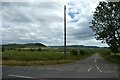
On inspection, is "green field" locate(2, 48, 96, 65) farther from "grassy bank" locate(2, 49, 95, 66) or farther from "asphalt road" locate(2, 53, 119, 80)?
"asphalt road" locate(2, 53, 119, 80)

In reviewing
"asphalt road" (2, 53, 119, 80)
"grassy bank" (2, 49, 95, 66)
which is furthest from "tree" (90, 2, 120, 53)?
"asphalt road" (2, 53, 119, 80)

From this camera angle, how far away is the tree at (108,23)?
52.0 metres

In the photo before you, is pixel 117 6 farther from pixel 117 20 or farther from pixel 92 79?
pixel 92 79

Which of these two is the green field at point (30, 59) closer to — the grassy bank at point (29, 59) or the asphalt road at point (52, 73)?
the grassy bank at point (29, 59)

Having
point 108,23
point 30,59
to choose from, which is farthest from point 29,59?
point 108,23

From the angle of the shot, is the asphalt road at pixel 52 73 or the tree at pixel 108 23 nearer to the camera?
the asphalt road at pixel 52 73

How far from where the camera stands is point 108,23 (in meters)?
53.7

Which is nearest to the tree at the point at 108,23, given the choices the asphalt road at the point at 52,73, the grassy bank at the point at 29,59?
the grassy bank at the point at 29,59

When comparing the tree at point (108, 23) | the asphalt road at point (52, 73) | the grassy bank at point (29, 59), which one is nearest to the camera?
the asphalt road at point (52, 73)

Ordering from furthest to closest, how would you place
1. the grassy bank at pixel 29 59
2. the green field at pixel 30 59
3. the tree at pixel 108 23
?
the tree at pixel 108 23 → the green field at pixel 30 59 → the grassy bank at pixel 29 59

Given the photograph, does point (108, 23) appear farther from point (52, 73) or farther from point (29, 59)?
point (52, 73)

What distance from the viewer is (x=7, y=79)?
613 inches

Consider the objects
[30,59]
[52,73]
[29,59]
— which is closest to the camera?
[52,73]

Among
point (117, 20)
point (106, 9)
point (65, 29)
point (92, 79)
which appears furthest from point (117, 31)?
point (92, 79)
